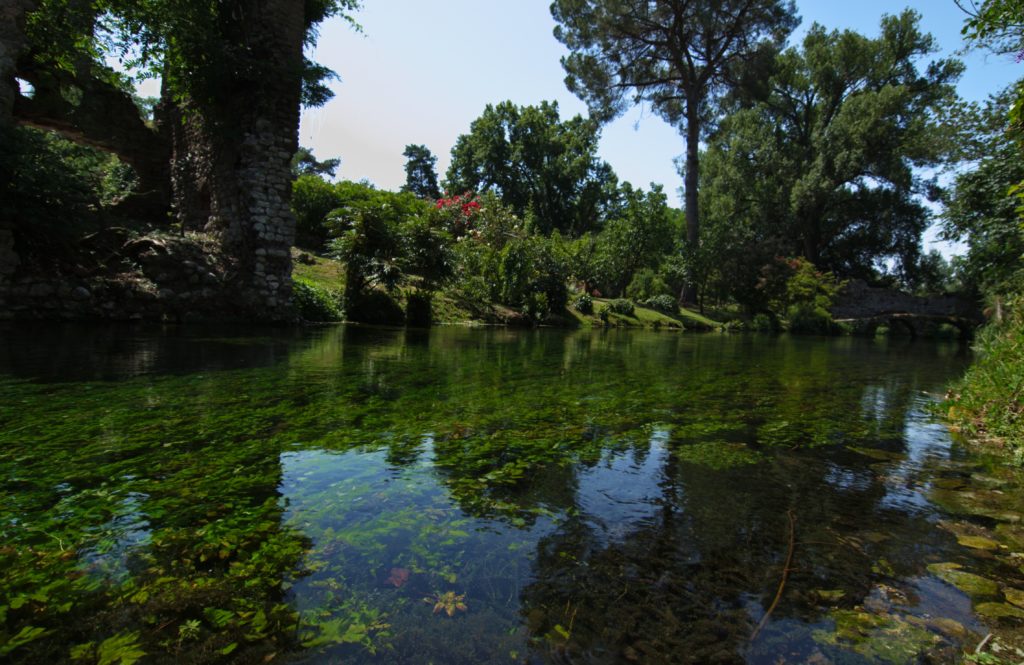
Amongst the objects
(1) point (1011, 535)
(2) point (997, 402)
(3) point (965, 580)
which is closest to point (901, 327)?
(2) point (997, 402)

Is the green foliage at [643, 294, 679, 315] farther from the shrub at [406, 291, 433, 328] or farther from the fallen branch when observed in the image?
the fallen branch

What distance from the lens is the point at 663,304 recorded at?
28.1m

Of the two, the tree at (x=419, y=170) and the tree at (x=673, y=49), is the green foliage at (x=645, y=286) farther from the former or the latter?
the tree at (x=419, y=170)

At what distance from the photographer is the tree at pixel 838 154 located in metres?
33.2

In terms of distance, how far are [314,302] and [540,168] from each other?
121 ft

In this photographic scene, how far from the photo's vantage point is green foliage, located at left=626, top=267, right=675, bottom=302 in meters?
29.8

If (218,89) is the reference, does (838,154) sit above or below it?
above

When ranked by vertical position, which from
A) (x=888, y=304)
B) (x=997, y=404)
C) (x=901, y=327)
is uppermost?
(x=888, y=304)

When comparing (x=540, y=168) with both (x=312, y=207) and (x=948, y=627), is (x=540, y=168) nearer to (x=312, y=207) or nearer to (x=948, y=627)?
(x=312, y=207)

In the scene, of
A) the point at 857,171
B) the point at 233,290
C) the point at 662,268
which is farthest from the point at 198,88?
the point at 857,171

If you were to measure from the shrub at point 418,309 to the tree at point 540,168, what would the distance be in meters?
31.8

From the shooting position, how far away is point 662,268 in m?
31.0

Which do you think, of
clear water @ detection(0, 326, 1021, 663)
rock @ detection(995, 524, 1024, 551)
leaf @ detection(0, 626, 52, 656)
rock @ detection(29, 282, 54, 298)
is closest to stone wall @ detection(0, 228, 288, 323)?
rock @ detection(29, 282, 54, 298)

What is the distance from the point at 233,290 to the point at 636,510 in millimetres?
12192
